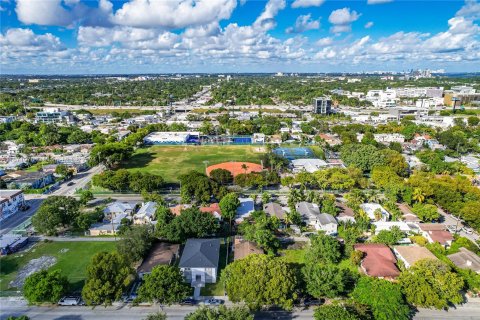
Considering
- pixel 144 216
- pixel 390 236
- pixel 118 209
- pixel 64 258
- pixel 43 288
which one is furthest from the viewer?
pixel 118 209

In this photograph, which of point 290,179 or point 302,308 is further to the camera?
point 290,179

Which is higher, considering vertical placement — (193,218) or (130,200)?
(193,218)

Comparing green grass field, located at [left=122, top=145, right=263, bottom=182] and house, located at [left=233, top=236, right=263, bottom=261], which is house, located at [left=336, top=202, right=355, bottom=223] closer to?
house, located at [left=233, top=236, right=263, bottom=261]

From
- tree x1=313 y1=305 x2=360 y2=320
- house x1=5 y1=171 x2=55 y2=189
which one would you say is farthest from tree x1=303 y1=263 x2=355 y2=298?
house x1=5 y1=171 x2=55 y2=189

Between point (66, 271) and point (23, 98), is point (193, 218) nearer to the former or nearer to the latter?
point (66, 271)

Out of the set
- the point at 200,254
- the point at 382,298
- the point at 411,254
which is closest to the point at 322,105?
the point at 411,254

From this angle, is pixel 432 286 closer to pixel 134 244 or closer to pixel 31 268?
pixel 134 244

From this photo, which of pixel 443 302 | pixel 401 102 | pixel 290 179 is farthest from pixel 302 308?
pixel 401 102
